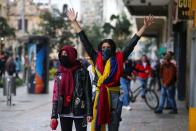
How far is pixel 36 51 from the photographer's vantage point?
88.1 ft

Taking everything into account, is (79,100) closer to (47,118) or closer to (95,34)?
(47,118)

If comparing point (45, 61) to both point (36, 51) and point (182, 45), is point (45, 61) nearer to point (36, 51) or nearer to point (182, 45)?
point (36, 51)

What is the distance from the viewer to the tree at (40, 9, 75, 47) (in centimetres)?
5059

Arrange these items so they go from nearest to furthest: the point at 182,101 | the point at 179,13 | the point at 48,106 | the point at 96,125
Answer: the point at 96,125, the point at 179,13, the point at 48,106, the point at 182,101

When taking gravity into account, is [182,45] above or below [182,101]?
above

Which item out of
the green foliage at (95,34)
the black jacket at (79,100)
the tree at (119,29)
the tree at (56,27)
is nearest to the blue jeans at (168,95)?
the black jacket at (79,100)

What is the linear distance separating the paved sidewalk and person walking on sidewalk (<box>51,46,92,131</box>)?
564 centimetres

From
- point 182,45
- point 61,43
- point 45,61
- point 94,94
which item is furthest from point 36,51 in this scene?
point 61,43

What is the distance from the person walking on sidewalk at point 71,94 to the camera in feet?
27.4

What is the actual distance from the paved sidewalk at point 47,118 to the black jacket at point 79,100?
5.67 metres


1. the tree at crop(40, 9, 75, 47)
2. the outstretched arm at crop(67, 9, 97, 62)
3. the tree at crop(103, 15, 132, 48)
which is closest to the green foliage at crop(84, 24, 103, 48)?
the tree at crop(103, 15, 132, 48)

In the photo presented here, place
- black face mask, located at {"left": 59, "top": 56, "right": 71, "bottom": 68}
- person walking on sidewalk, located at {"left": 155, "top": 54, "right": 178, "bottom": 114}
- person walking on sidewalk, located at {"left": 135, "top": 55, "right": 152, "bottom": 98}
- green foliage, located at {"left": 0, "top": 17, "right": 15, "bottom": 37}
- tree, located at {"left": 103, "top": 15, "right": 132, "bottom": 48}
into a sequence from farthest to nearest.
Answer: tree, located at {"left": 103, "top": 15, "right": 132, "bottom": 48}
green foliage, located at {"left": 0, "top": 17, "right": 15, "bottom": 37}
person walking on sidewalk, located at {"left": 135, "top": 55, "right": 152, "bottom": 98}
person walking on sidewalk, located at {"left": 155, "top": 54, "right": 178, "bottom": 114}
black face mask, located at {"left": 59, "top": 56, "right": 71, "bottom": 68}

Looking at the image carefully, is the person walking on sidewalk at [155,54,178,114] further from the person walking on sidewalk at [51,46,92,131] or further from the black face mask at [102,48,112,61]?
the person walking on sidewalk at [51,46,92,131]

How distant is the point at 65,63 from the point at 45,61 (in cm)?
1860
